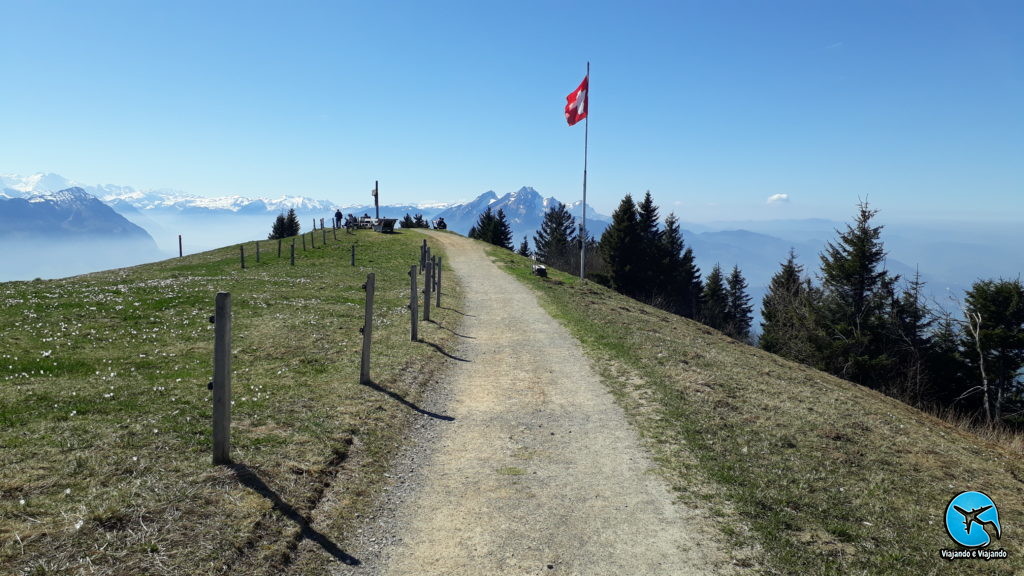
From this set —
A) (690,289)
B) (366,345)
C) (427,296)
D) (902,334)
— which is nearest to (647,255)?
(690,289)

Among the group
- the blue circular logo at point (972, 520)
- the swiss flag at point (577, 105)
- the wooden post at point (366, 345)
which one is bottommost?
the blue circular logo at point (972, 520)

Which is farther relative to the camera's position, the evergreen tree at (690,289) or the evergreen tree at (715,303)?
the evergreen tree at (690,289)

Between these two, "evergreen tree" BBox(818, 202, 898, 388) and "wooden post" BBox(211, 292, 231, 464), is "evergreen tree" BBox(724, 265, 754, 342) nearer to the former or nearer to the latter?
"evergreen tree" BBox(818, 202, 898, 388)

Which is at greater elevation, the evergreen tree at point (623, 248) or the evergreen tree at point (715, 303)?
the evergreen tree at point (623, 248)

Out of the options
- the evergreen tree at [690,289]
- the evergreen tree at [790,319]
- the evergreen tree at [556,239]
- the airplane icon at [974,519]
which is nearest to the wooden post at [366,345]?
the airplane icon at [974,519]

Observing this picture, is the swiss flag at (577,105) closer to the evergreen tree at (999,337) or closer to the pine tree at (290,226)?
the evergreen tree at (999,337)

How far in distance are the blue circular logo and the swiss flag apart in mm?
29833

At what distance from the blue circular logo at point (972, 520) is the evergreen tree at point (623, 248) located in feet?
202

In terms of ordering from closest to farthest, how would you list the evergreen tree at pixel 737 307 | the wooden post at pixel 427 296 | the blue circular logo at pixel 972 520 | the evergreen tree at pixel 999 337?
the blue circular logo at pixel 972 520
the wooden post at pixel 427 296
the evergreen tree at pixel 999 337
the evergreen tree at pixel 737 307

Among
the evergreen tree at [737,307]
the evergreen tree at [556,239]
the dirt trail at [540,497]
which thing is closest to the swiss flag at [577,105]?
the dirt trail at [540,497]

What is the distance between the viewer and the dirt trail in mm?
5629

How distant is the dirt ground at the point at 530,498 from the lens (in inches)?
221

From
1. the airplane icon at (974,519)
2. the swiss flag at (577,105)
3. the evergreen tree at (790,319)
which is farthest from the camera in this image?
the evergreen tree at (790,319)

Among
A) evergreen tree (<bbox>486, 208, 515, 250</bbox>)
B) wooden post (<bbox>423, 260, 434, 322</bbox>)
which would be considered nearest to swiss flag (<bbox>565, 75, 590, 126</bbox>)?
wooden post (<bbox>423, 260, 434, 322</bbox>)
